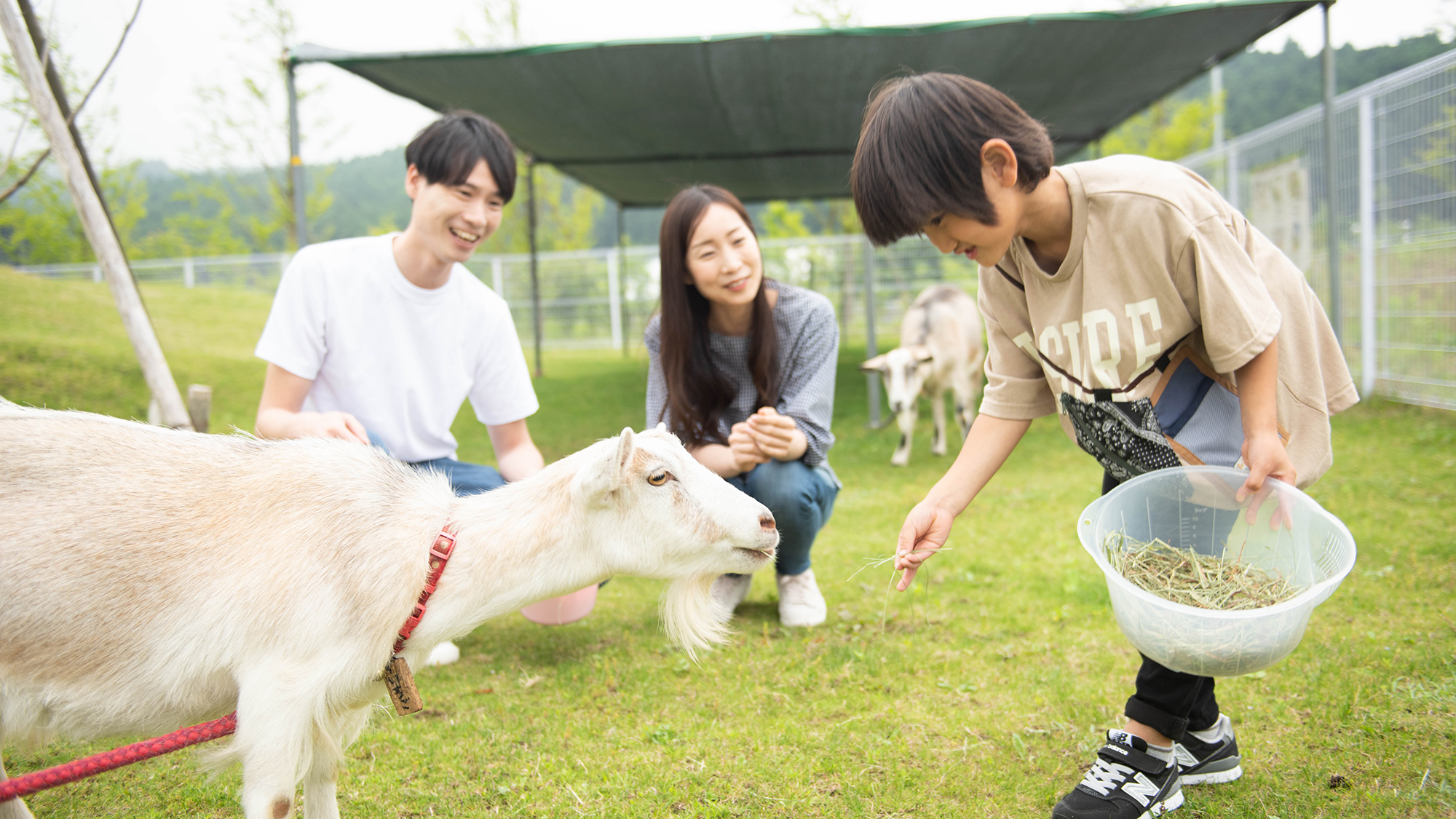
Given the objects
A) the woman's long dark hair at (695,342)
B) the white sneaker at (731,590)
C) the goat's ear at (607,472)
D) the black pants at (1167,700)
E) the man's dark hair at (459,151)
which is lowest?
the white sneaker at (731,590)

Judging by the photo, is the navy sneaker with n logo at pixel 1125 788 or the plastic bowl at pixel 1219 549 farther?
the navy sneaker with n logo at pixel 1125 788

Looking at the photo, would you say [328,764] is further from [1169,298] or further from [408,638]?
[1169,298]

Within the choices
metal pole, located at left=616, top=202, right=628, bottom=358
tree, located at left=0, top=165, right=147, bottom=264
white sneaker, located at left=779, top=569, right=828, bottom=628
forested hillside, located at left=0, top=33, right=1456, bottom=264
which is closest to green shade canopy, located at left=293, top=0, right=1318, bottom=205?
white sneaker, located at left=779, top=569, right=828, bottom=628

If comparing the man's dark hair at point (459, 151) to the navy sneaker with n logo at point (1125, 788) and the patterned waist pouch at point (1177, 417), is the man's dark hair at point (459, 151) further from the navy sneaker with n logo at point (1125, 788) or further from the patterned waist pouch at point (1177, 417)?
the navy sneaker with n logo at point (1125, 788)

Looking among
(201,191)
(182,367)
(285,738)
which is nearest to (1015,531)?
(285,738)

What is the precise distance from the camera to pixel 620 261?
52.2 feet

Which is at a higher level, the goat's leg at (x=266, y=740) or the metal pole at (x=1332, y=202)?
the metal pole at (x=1332, y=202)

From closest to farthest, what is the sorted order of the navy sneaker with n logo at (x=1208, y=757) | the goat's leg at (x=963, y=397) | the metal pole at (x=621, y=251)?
the navy sneaker with n logo at (x=1208, y=757)
the goat's leg at (x=963, y=397)
the metal pole at (x=621, y=251)

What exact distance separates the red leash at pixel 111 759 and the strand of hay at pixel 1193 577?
184cm

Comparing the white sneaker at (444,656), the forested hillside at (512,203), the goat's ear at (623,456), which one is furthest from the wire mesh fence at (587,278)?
the goat's ear at (623,456)

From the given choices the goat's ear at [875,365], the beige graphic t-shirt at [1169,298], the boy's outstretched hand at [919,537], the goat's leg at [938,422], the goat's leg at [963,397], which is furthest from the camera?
the goat's leg at [963,397]

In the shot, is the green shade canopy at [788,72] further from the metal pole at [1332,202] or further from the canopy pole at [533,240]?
the canopy pole at [533,240]

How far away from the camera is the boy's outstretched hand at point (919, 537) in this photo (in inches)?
69.8

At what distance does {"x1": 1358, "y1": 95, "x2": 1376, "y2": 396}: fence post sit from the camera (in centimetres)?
686
